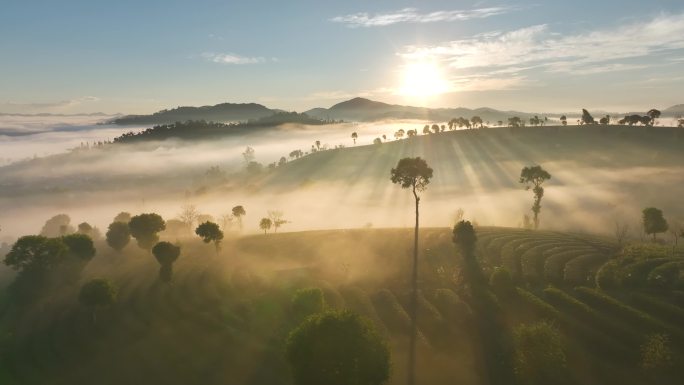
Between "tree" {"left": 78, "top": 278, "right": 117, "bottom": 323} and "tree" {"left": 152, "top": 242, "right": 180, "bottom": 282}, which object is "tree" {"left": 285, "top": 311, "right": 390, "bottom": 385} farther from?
"tree" {"left": 152, "top": 242, "right": 180, "bottom": 282}

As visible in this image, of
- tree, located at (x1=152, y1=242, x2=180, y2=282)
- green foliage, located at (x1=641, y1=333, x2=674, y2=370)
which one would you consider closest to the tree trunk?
green foliage, located at (x1=641, y1=333, x2=674, y2=370)

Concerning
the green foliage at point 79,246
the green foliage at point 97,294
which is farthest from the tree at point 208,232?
the green foliage at point 79,246

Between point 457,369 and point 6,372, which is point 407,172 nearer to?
point 457,369

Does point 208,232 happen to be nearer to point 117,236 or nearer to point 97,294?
point 97,294

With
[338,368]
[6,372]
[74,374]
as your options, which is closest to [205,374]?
[74,374]

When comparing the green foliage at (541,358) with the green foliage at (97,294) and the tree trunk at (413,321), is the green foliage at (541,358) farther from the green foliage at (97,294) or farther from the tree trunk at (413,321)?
the green foliage at (97,294)

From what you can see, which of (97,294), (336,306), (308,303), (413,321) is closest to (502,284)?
(413,321)
